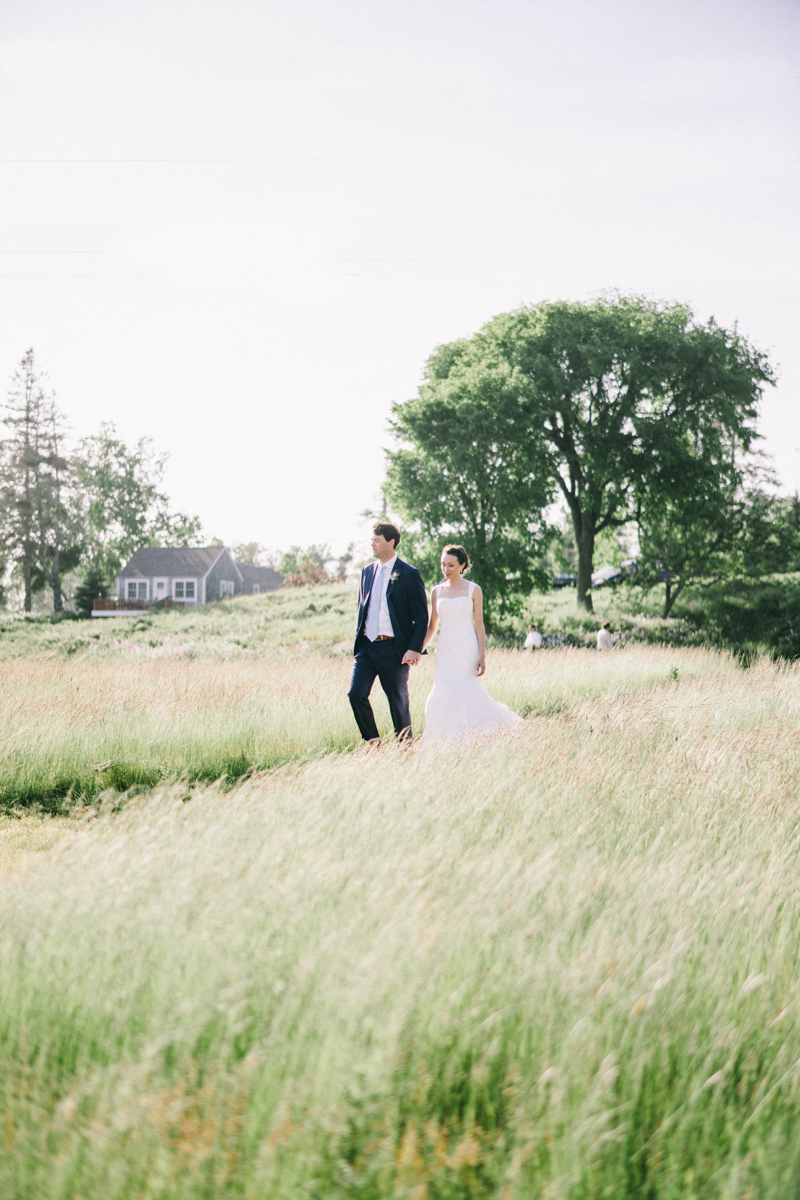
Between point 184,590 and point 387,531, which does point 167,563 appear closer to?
point 184,590

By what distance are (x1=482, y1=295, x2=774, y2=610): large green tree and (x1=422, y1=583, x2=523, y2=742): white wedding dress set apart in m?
21.3

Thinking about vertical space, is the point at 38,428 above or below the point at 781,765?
above

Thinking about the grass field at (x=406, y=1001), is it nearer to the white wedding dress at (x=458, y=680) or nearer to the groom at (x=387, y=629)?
the groom at (x=387, y=629)

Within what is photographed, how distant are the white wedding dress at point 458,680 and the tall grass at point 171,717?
3.19ft

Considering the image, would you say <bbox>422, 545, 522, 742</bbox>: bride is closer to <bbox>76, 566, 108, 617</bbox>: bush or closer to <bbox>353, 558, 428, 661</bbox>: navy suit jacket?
<bbox>353, 558, 428, 661</bbox>: navy suit jacket

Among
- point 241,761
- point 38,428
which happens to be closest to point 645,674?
point 241,761

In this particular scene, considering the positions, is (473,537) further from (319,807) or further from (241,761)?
(319,807)

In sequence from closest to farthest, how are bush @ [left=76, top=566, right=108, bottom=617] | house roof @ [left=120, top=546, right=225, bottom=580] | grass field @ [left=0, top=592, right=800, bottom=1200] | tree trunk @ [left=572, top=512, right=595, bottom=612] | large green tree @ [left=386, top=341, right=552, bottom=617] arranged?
grass field @ [left=0, top=592, right=800, bottom=1200]
large green tree @ [left=386, top=341, right=552, bottom=617]
tree trunk @ [left=572, top=512, right=595, bottom=612]
bush @ [left=76, top=566, right=108, bottom=617]
house roof @ [left=120, top=546, right=225, bottom=580]

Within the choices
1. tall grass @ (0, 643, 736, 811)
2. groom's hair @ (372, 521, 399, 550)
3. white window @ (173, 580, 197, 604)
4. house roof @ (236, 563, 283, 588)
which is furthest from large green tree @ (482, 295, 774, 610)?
house roof @ (236, 563, 283, 588)

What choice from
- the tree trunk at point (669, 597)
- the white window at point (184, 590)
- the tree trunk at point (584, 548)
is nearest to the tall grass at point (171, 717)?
the tree trunk at point (669, 597)

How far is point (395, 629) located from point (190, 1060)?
4.73m

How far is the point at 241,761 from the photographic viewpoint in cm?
648

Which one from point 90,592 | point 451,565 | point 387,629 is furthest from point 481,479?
point 90,592

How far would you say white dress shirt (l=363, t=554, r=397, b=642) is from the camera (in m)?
6.36
